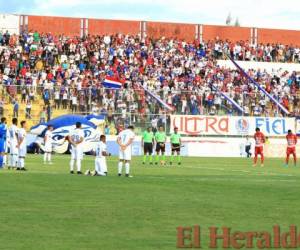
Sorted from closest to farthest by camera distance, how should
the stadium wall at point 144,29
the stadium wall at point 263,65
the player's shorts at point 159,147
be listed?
1. the player's shorts at point 159,147
2. the stadium wall at point 263,65
3. the stadium wall at point 144,29

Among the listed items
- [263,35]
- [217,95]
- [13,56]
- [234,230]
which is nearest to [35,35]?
[13,56]

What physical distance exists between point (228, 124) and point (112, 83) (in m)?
7.57

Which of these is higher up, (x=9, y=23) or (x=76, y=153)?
(x=9, y=23)

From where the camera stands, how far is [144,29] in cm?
8069

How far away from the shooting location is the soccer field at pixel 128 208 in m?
16.5

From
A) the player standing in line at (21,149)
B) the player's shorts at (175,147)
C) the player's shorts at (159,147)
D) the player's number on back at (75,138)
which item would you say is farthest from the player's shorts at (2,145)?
the player's shorts at (175,147)

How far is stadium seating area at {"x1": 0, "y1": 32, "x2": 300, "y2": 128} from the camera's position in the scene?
58938mm

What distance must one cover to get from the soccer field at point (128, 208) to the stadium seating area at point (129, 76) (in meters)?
25.8

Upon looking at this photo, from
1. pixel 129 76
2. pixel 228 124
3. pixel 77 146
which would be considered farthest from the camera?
pixel 129 76

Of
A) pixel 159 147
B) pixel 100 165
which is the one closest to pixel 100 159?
pixel 100 165

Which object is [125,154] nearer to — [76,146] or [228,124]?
[76,146]

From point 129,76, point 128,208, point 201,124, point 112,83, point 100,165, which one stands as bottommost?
point 128,208

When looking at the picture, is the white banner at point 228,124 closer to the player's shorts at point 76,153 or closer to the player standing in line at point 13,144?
the player standing in line at point 13,144

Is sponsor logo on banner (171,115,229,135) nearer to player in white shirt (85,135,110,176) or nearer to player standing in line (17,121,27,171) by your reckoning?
player standing in line (17,121,27,171)
